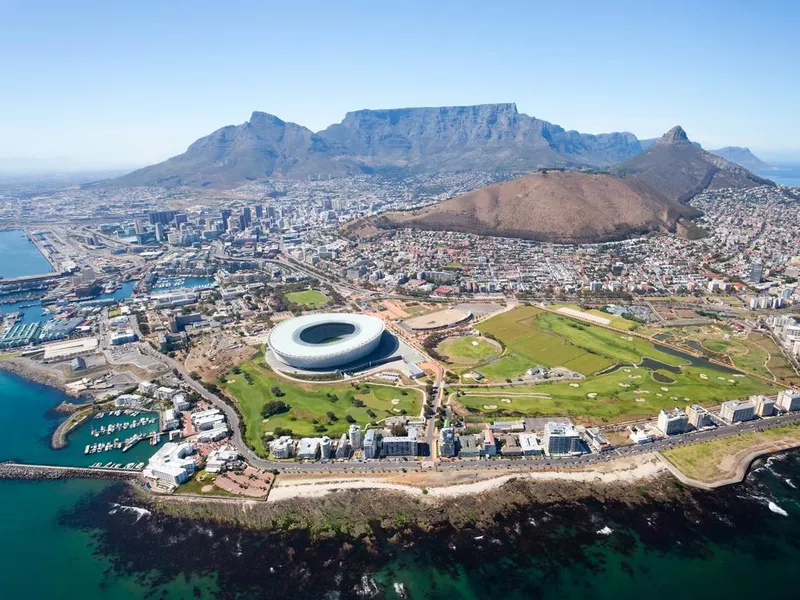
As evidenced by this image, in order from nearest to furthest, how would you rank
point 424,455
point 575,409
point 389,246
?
point 424,455
point 575,409
point 389,246

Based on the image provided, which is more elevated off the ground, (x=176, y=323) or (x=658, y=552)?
(x=176, y=323)

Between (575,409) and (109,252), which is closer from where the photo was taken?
(575,409)

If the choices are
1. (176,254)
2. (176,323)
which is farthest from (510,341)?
(176,254)

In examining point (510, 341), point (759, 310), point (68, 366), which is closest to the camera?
point (68, 366)

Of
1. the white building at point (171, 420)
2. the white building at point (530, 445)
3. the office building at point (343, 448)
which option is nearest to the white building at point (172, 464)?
the white building at point (171, 420)

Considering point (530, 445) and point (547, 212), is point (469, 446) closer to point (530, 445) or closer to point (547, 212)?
point (530, 445)

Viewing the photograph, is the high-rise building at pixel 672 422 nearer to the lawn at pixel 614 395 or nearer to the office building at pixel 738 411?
the lawn at pixel 614 395

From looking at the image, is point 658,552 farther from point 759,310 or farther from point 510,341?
point 759,310
